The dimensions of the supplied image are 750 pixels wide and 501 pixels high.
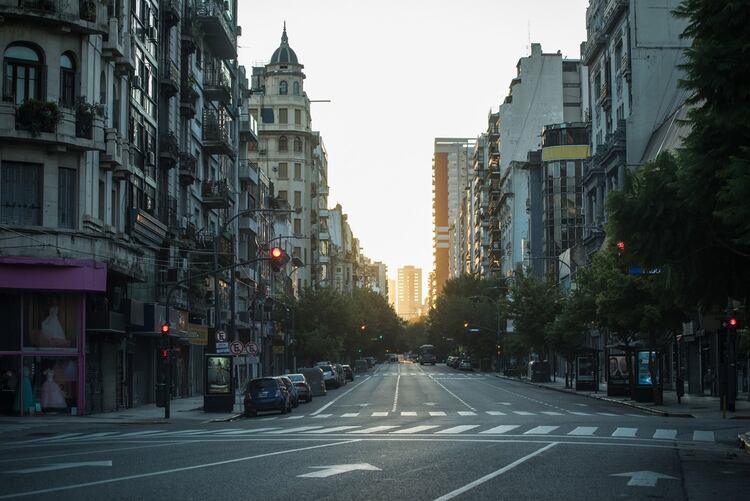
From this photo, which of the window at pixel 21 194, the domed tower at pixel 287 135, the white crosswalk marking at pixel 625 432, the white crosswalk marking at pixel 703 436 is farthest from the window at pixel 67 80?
the domed tower at pixel 287 135

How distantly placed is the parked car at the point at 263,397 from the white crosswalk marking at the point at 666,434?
1893cm

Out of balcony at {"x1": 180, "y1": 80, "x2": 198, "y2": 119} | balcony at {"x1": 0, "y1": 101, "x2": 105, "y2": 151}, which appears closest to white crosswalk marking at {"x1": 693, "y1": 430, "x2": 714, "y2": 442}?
balcony at {"x1": 0, "y1": 101, "x2": 105, "y2": 151}

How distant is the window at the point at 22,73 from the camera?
4009 centimetres

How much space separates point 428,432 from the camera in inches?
1158

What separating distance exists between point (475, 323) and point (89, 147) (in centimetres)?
9870

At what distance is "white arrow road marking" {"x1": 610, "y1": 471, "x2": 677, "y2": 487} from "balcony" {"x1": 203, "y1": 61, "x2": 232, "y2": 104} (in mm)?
52423

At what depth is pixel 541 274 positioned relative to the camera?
5049 inches

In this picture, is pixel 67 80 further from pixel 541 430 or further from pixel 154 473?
pixel 154 473

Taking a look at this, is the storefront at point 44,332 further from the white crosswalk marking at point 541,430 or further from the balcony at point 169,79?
the white crosswalk marking at point 541,430

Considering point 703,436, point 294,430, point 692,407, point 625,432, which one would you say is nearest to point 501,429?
point 625,432

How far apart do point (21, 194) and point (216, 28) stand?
2839cm

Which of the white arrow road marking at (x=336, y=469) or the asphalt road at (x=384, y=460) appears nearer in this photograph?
the asphalt road at (x=384, y=460)

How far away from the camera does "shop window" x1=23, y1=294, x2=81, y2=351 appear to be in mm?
40656

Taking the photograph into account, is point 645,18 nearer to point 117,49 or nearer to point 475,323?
point 117,49
